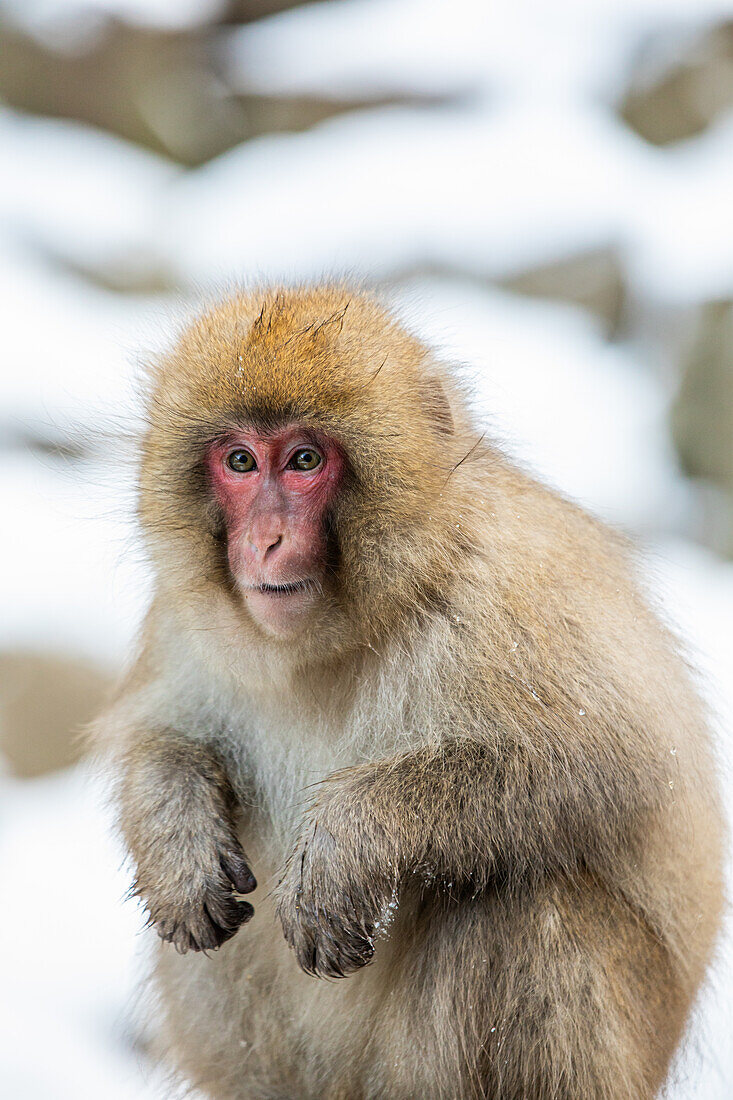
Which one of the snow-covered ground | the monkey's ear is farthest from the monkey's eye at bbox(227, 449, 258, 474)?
the snow-covered ground

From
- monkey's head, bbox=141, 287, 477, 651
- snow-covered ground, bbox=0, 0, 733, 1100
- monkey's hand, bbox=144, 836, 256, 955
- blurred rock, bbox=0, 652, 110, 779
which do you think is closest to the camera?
monkey's head, bbox=141, 287, 477, 651

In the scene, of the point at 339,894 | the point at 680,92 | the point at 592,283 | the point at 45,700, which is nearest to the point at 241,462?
the point at 339,894

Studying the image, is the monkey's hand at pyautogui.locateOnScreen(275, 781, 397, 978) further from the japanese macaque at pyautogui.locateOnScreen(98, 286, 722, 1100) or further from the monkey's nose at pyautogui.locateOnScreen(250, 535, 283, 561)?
the monkey's nose at pyautogui.locateOnScreen(250, 535, 283, 561)

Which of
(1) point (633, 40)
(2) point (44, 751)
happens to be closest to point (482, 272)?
(1) point (633, 40)

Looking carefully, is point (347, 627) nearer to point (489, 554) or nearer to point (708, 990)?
point (489, 554)

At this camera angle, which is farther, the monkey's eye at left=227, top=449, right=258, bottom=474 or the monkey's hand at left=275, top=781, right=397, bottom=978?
the monkey's eye at left=227, top=449, right=258, bottom=474

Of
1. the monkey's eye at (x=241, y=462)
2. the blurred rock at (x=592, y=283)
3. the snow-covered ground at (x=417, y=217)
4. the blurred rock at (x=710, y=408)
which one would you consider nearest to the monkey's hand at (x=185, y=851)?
the monkey's eye at (x=241, y=462)

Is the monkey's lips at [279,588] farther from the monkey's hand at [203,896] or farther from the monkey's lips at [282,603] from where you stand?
the monkey's hand at [203,896]

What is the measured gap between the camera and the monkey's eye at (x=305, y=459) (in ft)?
10.4

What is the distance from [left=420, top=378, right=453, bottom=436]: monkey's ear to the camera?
331 cm

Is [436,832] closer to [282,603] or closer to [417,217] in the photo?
[282,603]

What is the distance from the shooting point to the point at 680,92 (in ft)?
34.4

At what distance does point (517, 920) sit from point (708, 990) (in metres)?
0.93

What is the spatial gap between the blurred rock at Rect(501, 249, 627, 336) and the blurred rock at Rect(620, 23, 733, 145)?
1262 millimetres
